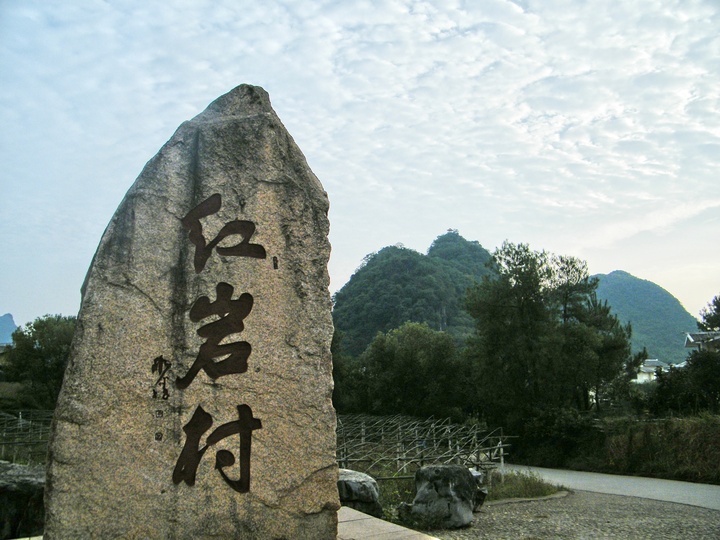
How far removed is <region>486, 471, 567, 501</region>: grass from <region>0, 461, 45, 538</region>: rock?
8.11 meters

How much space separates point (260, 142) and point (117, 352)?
160 centimetres

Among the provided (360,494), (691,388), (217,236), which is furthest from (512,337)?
(217,236)

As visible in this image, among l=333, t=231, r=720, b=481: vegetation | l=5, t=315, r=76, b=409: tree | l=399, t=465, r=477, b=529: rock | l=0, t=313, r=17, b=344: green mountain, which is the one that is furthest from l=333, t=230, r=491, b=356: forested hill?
l=0, t=313, r=17, b=344: green mountain

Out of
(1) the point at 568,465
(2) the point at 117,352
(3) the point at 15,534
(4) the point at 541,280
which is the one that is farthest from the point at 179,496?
(4) the point at 541,280

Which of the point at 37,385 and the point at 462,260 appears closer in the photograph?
the point at 37,385

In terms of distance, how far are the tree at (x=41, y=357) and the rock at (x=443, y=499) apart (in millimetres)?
21989

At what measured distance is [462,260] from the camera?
160 ft

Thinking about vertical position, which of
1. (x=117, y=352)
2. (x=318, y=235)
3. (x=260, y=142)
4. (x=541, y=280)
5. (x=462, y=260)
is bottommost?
(x=117, y=352)

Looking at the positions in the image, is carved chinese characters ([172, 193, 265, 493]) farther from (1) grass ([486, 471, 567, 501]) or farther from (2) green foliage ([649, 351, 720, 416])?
(2) green foliage ([649, 351, 720, 416])

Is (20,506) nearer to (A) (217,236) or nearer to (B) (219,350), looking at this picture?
(B) (219,350)

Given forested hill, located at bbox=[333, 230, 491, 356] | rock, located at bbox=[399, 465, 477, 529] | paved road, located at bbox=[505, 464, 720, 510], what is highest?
forested hill, located at bbox=[333, 230, 491, 356]

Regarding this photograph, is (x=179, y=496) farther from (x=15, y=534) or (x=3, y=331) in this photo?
(x=3, y=331)

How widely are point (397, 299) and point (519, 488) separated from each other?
2565 centimetres

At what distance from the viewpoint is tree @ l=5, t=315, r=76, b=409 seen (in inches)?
1021
